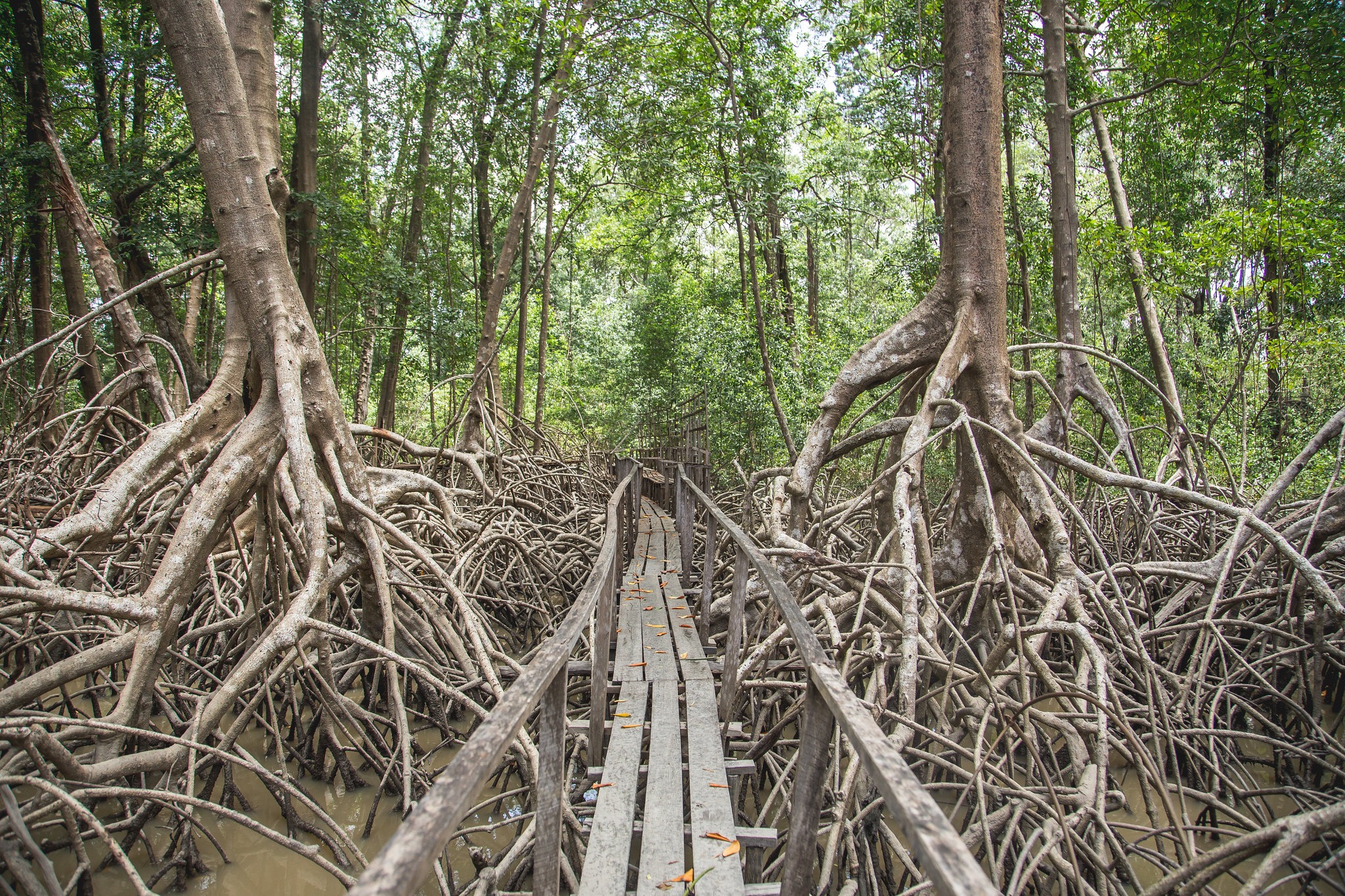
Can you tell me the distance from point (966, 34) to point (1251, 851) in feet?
12.6

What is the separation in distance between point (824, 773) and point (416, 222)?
1236 cm

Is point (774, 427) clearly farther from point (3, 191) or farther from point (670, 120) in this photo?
point (3, 191)

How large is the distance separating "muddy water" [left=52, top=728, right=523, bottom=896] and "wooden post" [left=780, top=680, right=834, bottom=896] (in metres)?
1.49

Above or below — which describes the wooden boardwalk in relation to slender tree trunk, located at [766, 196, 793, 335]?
below

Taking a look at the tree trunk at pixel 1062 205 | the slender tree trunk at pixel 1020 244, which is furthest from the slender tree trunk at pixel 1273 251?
the slender tree trunk at pixel 1020 244

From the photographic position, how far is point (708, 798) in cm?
229

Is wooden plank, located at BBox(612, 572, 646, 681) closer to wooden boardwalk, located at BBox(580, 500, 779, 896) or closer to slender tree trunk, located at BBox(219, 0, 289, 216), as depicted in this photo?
wooden boardwalk, located at BBox(580, 500, 779, 896)

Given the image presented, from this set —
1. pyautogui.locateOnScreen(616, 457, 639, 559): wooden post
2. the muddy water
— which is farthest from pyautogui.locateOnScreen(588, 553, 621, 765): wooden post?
pyautogui.locateOnScreen(616, 457, 639, 559): wooden post

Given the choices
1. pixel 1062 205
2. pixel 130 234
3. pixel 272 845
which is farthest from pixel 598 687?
pixel 130 234

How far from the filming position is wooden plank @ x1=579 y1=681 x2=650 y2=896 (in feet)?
6.14

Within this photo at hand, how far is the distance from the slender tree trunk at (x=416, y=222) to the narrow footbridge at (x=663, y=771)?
330 inches

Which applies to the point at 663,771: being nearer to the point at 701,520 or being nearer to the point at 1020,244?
the point at 701,520

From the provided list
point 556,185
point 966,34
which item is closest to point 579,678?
point 966,34

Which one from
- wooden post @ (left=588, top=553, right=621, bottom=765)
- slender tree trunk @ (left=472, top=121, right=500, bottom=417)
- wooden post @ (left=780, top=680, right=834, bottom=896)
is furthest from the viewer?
slender tree trunk @ (left=472, top=121, right=500, bottom=417)
